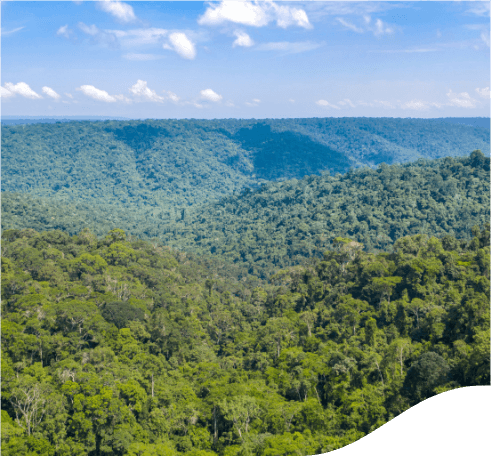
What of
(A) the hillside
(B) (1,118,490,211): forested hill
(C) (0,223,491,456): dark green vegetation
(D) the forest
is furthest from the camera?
(B) (1,118,490,211): forested hill

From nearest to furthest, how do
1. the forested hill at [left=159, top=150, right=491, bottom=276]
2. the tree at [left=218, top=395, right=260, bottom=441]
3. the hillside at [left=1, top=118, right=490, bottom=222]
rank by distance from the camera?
the tree at [left=218, top=395, right=260, bottom=441]
the forested hill at [left=159, top=150, right=491, bottom=276]
the hillside at [left=1, top=118, right=490, bottom=222]

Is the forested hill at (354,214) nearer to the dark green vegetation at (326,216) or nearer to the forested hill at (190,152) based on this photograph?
the dark green vegetation at (326,216)

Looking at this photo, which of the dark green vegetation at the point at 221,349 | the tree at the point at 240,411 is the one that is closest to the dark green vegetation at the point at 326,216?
the dark green vegetation at the point at 221,349

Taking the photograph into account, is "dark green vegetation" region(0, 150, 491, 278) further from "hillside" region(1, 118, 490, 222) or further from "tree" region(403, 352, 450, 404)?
"tree" region(403, 352, 450, 404)

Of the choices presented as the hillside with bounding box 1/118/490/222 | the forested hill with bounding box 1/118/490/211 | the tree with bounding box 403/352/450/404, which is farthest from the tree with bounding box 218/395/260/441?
the forested hill with bounding box 1/118/490/211

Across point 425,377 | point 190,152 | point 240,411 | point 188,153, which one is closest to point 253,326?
point 425,377

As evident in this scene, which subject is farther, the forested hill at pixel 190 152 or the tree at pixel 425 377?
the forested hill at pixel 190 152

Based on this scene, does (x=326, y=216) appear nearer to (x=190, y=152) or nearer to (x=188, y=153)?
(x=188, y=153)
